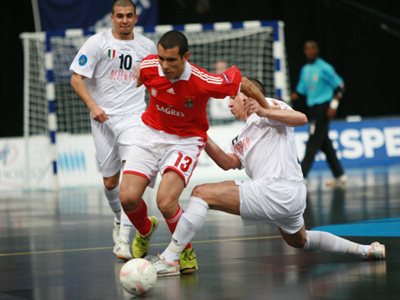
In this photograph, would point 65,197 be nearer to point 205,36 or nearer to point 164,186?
point 205,36

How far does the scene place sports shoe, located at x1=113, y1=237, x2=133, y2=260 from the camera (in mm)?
5699

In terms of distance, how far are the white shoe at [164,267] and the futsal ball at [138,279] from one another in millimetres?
445

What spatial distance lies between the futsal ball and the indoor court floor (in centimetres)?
6

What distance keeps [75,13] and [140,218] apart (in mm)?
9469

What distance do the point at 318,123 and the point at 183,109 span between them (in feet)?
23.0

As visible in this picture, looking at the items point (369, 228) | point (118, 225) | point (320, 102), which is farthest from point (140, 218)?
point (320, 102)

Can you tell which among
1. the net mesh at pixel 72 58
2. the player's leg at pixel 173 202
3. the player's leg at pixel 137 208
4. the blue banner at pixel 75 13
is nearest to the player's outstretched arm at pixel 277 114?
the player's leg at pixel 173 202

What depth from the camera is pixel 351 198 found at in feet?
32.6

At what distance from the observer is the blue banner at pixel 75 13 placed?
1401 cm

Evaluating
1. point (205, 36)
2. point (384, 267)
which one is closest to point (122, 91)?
point (384, 267)

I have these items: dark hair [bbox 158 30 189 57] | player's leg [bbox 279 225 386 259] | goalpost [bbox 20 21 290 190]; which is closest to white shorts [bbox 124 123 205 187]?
dark hair [bbox 158 30 189 57]

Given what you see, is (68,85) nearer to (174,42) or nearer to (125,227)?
(125,227)

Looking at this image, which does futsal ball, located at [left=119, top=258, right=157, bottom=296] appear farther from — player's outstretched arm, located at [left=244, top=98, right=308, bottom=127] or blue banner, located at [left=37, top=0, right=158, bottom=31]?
blue banner, located at [left=37, top=0, right=158, bottom=31]

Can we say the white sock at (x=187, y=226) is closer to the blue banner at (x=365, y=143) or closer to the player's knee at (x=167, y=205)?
the player's knee at (x=167, y=205)
